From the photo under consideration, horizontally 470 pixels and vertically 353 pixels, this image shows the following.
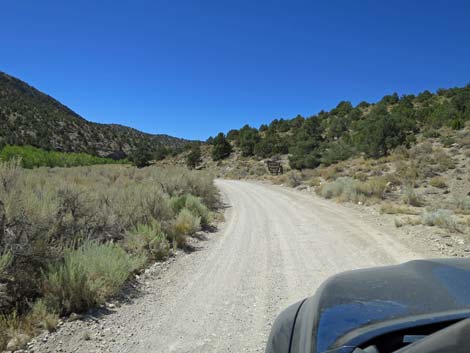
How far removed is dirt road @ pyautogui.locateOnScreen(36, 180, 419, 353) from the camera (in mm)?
3719

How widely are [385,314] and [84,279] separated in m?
4.19

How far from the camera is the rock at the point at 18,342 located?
11.2 ft

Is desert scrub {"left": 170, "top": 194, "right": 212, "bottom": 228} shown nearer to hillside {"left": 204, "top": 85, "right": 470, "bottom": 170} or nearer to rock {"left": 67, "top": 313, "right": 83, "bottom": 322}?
rock {"left": 67, "top": 313, "right": 83, "bottom": 322}

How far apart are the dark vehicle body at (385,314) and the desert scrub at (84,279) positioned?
11.0ft

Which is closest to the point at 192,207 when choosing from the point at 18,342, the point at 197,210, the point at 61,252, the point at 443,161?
the point at 197,210

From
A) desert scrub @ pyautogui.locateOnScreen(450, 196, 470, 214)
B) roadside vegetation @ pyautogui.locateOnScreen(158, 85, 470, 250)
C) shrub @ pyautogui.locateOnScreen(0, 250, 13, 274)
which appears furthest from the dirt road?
desert scrub @ pyautogui.locateOnScreen(450, 196, 470, 214)

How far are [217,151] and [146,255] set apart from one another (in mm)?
46181

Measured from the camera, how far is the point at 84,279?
4484 mm

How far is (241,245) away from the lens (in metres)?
7.95

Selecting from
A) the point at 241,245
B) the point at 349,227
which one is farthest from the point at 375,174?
the point at 241,245

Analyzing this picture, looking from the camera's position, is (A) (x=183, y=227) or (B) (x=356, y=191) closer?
(A) (x=183, y=227)

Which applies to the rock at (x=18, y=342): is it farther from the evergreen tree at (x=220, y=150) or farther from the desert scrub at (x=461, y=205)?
the evergreen tree at (x=220, y=150)

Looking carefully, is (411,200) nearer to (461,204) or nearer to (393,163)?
(461,204)

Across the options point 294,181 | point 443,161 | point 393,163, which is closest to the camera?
point 443,161
